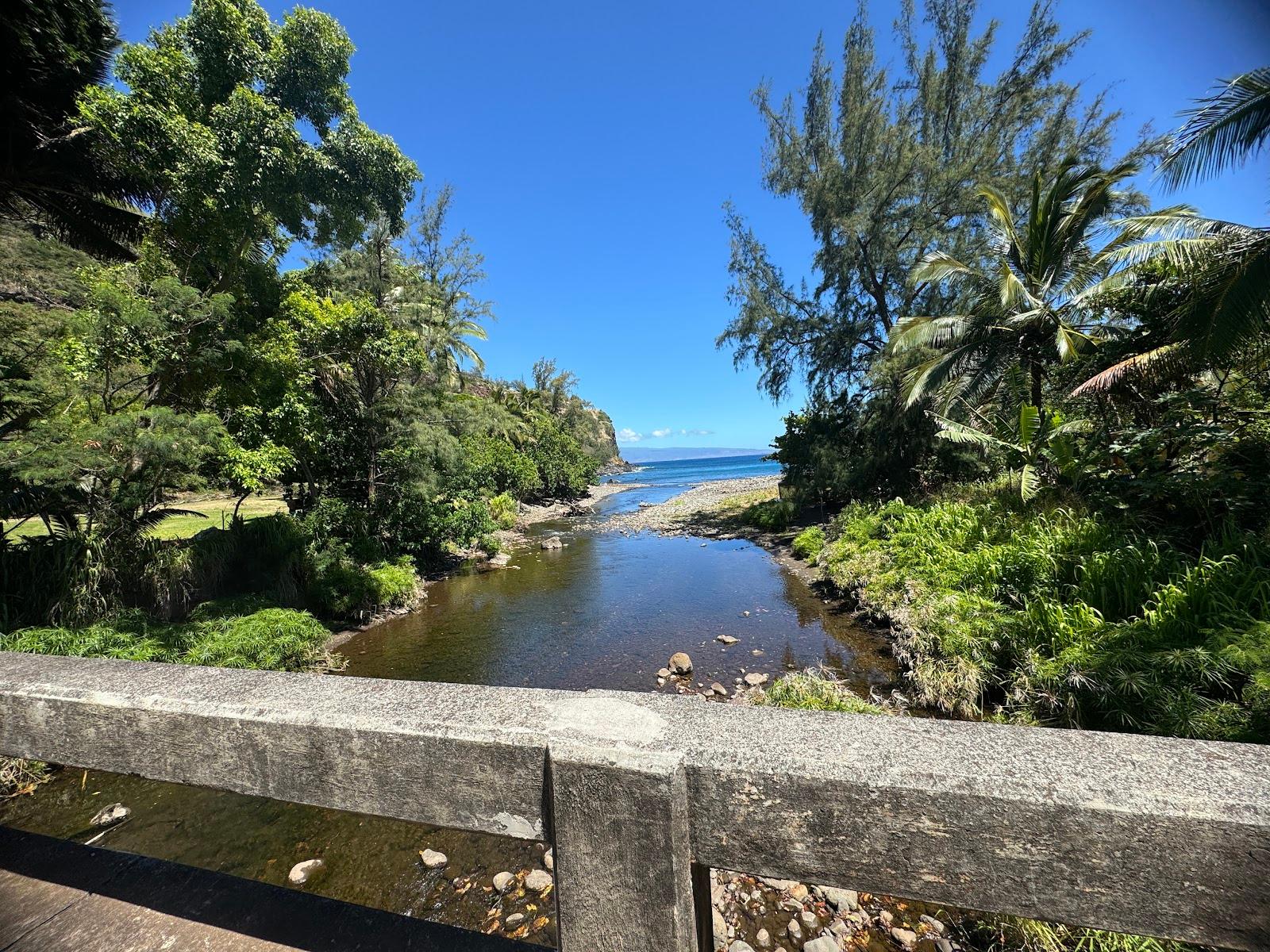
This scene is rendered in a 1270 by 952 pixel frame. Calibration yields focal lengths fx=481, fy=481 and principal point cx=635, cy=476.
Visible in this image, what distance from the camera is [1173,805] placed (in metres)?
0.93

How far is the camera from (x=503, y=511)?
21.5 meters

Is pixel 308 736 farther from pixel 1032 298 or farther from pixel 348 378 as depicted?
pixel 1032 298

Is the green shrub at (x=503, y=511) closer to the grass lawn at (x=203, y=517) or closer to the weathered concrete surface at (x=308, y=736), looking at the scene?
the grass lawn at (x=203, y=517)

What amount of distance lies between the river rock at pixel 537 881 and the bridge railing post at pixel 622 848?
9.61 feet

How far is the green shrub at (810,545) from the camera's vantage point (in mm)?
14000

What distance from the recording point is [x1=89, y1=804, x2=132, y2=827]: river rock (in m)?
4.12

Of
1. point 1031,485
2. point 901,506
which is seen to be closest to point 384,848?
point 1031,485

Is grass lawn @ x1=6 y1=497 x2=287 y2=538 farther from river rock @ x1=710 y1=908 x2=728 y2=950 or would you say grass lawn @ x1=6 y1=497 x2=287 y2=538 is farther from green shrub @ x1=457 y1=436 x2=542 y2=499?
river rock @ x1=710 y1=908 x2=728 y2=950

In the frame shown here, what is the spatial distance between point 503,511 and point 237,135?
50.9ft

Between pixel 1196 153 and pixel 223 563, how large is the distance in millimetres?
15016

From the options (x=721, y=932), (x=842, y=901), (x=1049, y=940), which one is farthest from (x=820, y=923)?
(x=1049, y=940)

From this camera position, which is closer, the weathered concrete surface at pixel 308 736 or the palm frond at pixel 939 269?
the weathered concrete surface at pixel 308 736

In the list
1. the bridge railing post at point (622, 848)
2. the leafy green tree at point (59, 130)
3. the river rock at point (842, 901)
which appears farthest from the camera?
the leafy green tree at point (59, 130)

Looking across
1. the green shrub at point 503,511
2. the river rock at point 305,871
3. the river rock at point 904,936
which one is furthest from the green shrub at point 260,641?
the green shrub at point 503,511
